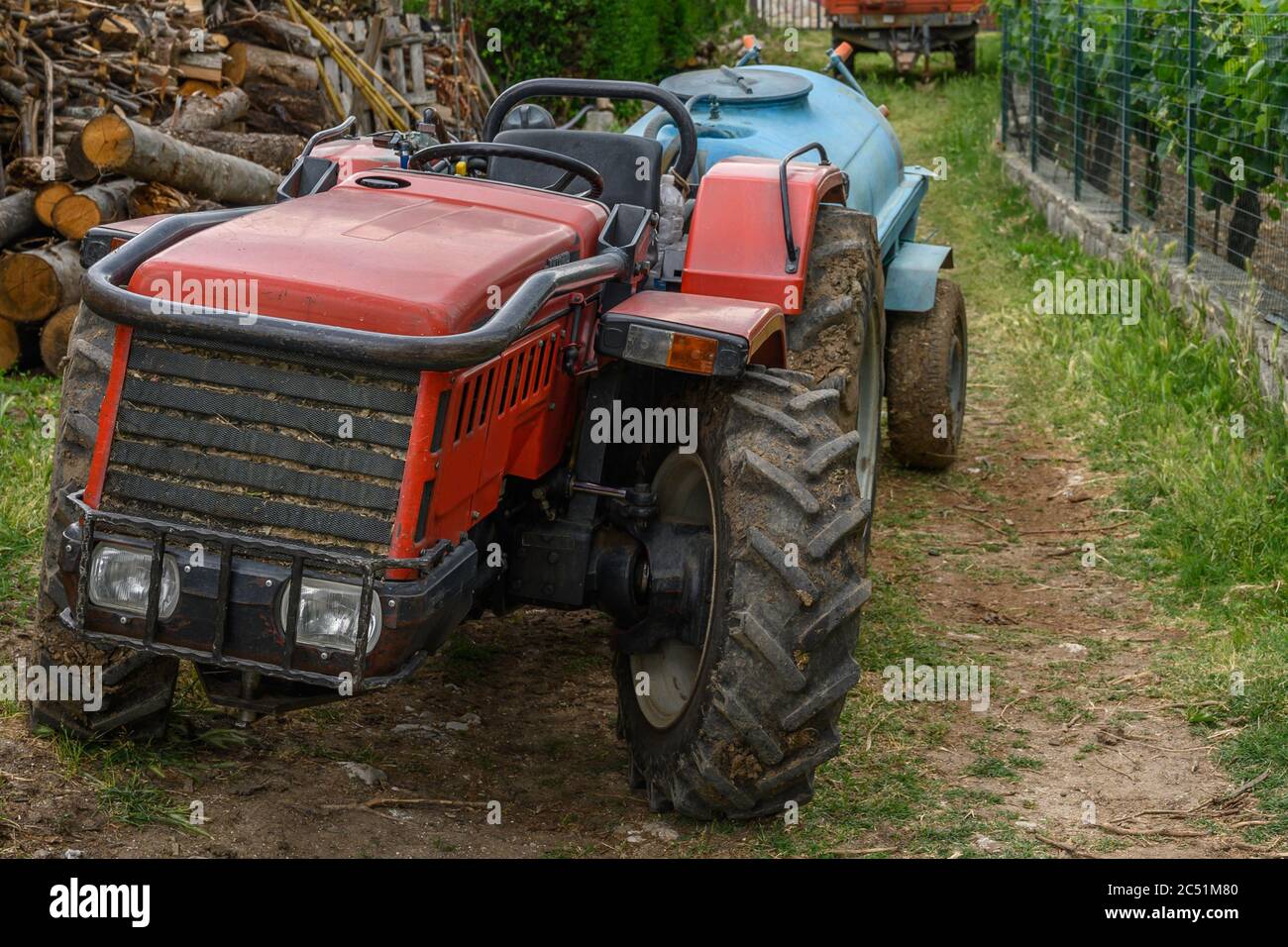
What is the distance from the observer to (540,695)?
507cm

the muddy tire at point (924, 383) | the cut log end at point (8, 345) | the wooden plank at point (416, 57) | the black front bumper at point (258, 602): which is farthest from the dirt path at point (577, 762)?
the wooden plank at point (416, 57)

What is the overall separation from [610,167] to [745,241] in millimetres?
496

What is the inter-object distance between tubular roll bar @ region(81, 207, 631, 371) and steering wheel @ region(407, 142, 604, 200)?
0.85 meters

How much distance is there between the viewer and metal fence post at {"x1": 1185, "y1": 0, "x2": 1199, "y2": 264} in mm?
8539

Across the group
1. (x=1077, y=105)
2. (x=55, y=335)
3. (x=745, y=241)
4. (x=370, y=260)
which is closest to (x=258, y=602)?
(x=370, y=260)

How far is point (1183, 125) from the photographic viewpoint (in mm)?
9086

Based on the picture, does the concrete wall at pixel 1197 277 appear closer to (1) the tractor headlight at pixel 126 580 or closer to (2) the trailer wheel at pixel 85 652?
(2) the trailer wheel at pixel 85 652

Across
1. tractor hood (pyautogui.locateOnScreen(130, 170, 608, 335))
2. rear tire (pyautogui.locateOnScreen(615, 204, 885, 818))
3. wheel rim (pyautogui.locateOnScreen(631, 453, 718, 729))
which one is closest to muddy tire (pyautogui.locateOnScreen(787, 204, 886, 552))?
wheel rim (pyautogui.locateOnScreen(631, 453, 718, 729))

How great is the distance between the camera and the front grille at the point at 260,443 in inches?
Answer: 135

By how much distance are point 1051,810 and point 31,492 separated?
4.02 m

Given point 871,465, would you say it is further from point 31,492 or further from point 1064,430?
point 31,492

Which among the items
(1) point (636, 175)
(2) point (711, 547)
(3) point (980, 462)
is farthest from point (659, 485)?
(3) point (980, 462)

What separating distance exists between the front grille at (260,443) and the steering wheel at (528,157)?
125 centimetres

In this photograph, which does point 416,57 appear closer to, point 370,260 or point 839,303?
point 839,303
